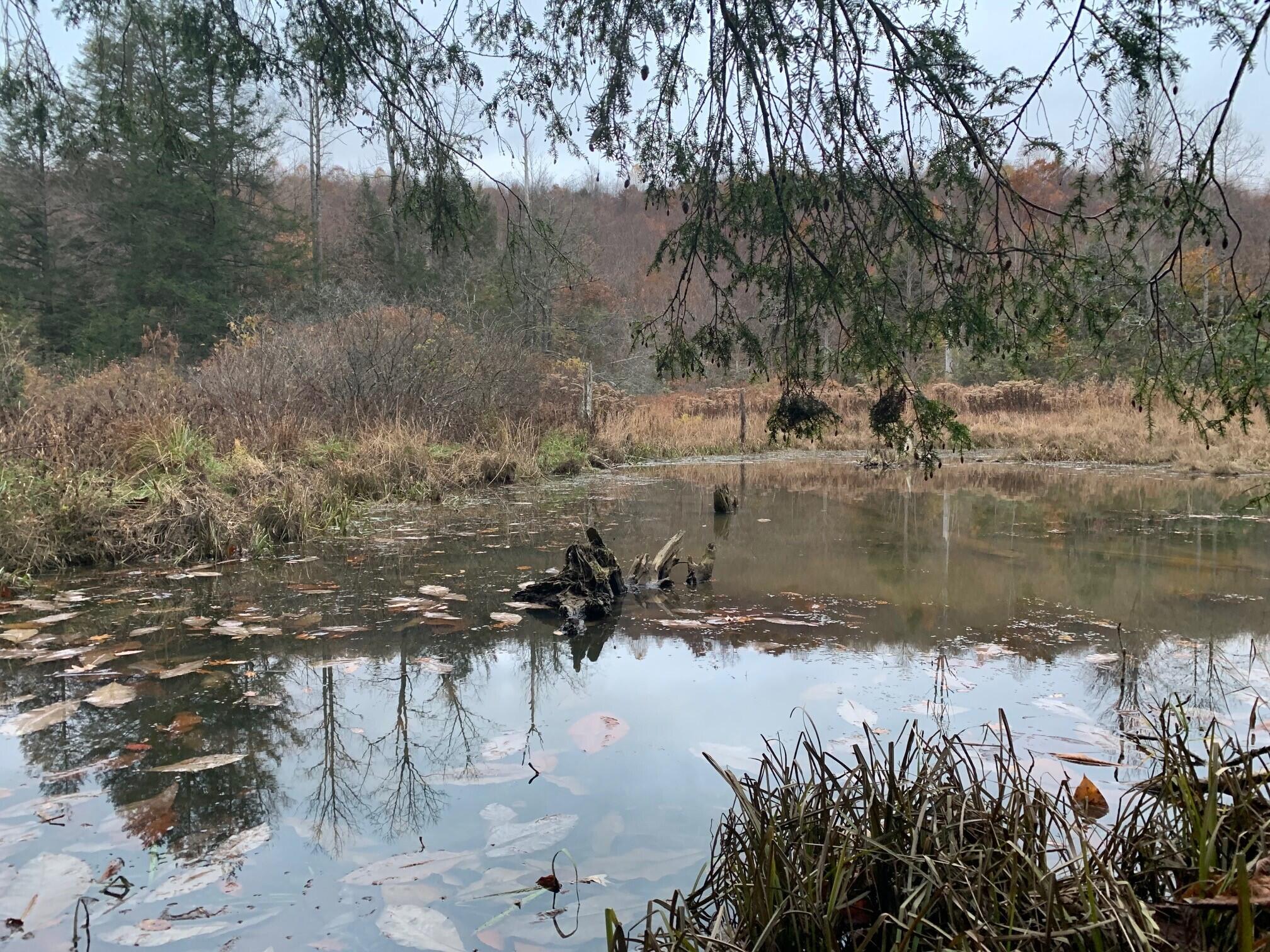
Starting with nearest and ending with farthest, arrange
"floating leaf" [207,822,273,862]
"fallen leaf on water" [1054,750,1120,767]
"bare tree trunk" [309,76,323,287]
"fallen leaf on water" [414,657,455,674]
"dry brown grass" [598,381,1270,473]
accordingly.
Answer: "floating leaf" [207,822,273,862] → "fallen leaf on water" [1054,750,1120,767] → "fallen leaf on water" [414,657,455,674] → "dry brown grass" [598,381,1270,473] → "bare tree trunk" [309,76,323,287]

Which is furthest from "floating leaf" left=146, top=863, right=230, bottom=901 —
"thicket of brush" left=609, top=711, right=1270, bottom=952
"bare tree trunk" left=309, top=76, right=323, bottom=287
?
"bare tree trunk" left=309, top=76, right=323, bottom=287

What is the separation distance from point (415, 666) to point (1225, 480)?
47.9 feet

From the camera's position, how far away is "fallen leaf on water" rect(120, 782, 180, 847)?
8.05 feet

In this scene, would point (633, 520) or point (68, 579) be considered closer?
point (68, 579)

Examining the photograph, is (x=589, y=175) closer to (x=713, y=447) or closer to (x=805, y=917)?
(x=805, y=917)

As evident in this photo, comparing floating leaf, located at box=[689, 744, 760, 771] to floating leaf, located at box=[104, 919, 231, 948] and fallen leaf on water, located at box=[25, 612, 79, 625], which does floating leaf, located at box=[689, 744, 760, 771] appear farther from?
fallen leaf on water, located at box=[25, 612, 79, 625]

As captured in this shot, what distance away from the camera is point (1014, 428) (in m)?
21.9

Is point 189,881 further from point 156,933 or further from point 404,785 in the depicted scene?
point 404,785

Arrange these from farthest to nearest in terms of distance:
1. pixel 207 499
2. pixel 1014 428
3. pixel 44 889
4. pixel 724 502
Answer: pixel 1014 428, pixel 724 502, pixel 207 499, pixel 44 889

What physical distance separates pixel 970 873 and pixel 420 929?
4.40 ft

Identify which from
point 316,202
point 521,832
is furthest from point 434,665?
point 316,202

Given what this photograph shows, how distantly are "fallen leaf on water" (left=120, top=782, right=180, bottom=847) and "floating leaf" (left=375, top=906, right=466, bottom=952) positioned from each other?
0.87 metres

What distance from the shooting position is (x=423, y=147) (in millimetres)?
4191

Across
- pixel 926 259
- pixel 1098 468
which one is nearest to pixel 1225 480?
pixel 1098 468
